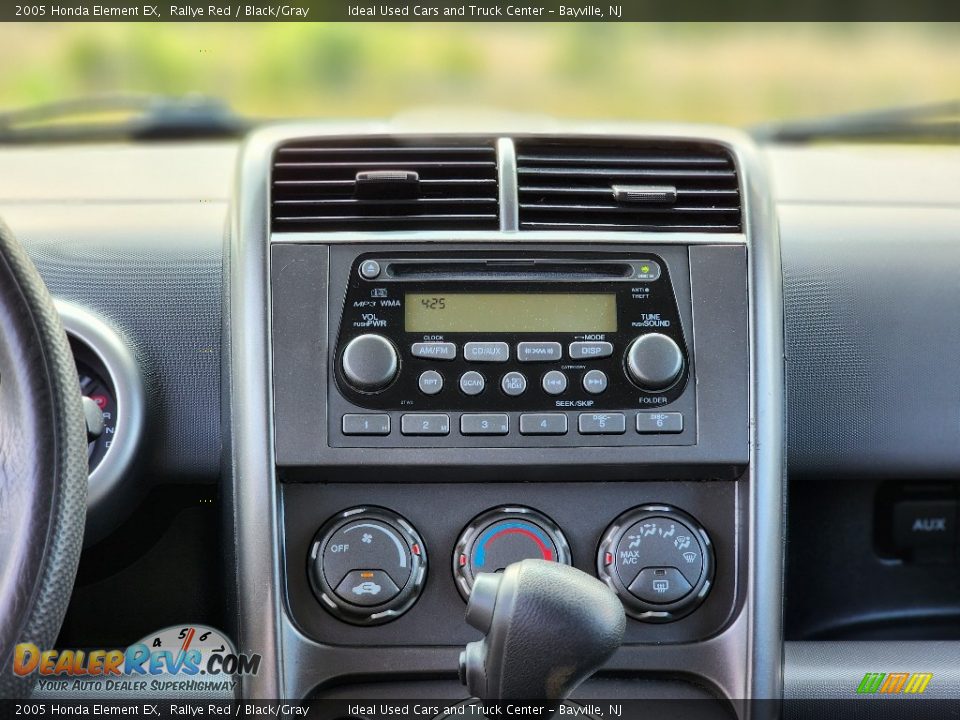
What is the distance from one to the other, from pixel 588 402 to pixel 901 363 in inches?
21.4

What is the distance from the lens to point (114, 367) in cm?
148

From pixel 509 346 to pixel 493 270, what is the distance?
0.10 m

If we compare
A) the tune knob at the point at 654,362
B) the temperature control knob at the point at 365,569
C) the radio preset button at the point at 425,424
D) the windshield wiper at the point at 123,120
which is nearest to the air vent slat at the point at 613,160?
the tune knob at the point at 654,362

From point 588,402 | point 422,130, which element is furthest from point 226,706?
point 422,130

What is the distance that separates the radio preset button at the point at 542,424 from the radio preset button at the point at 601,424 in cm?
2

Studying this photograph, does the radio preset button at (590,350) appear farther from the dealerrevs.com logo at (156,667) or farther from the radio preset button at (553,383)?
the dealerrevs.com logo at (156,667)

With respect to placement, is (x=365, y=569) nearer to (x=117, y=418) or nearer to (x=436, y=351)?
(x=436, y=351)

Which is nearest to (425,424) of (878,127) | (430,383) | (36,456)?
(430,383)

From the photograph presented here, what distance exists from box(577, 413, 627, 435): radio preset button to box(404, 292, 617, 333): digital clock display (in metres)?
0.10

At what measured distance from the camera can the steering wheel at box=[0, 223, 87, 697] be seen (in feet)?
2.91

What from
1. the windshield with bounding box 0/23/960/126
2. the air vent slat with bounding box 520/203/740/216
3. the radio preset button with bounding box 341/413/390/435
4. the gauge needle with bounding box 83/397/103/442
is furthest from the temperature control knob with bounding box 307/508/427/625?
the windshield with bounding box 0/23/960/126

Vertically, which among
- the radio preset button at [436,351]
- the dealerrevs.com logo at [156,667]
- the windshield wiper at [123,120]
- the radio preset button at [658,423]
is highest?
the windshield wiper at [123,120]

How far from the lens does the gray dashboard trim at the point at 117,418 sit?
1.44 metres

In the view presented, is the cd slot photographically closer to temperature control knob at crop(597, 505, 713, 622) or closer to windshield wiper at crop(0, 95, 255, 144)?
temperature control knob at crop(597, 505, 713, 622)
